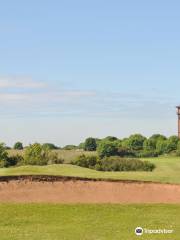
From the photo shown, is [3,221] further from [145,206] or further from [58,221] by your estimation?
[145,206]

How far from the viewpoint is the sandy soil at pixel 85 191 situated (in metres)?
33.4

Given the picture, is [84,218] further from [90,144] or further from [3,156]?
[90,144]

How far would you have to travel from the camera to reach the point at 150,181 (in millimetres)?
35969

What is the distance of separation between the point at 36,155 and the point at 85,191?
38137mm

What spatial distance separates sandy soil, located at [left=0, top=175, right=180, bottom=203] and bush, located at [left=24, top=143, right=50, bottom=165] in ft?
102

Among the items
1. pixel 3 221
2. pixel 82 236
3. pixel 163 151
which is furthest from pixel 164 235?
pixel 163 151

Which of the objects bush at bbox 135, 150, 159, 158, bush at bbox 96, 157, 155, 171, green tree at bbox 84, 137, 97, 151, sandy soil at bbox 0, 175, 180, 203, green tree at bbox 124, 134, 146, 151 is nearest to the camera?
sandy soil at bbox 0, 175, 180, 203

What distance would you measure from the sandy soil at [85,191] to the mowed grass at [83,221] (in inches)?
84.7

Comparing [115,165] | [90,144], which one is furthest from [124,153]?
[115,165]

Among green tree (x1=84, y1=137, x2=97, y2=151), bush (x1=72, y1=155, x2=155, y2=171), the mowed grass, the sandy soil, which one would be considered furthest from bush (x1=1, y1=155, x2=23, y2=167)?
green tree (x1=84, y1=137, x2=97, y2=151)

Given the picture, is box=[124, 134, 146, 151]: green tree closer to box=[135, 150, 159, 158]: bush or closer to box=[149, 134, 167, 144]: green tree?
box=[149, 134, 167, 144]: green tree

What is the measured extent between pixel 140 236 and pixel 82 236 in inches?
89.5

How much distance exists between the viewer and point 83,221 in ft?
86.1

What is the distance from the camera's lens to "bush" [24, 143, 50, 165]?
6731 cm
